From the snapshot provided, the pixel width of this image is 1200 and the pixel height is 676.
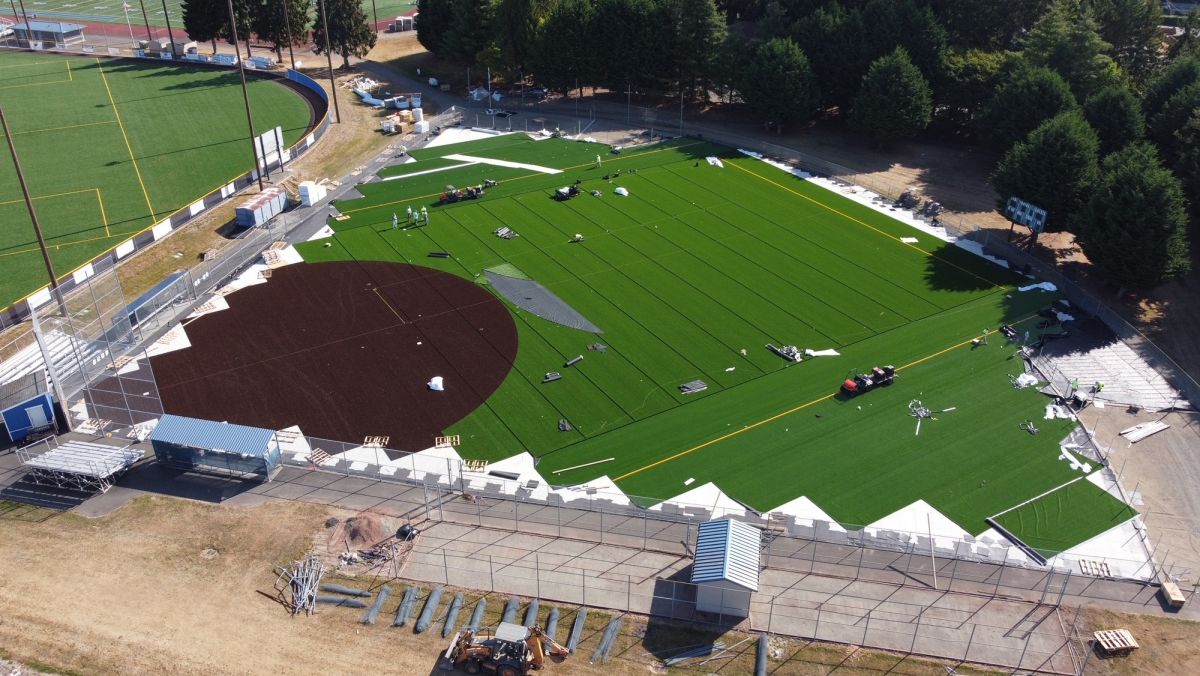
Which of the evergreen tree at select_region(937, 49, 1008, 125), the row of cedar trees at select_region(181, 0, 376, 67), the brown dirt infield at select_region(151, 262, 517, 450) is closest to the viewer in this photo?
the brown dirt infield at select_region(151, 262, 517, 450)

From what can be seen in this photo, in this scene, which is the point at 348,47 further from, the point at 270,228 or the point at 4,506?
the point at 4,506

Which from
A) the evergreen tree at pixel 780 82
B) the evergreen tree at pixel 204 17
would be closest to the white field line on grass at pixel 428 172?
the evergreen tree at pixel 780 82

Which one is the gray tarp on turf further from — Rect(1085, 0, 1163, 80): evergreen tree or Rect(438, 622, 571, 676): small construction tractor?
Rect(1085, 0, 1163, 80): evergreen tree

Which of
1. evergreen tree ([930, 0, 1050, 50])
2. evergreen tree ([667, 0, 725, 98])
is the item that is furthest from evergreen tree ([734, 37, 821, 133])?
evergreen tree ([930, 0, 1050, 50])

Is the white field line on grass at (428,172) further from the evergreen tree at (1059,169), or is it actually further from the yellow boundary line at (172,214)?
the evergreen tree at (1059,169)

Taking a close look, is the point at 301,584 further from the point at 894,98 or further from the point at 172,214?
the point at 894,98

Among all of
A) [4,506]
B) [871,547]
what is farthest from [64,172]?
[871,547]

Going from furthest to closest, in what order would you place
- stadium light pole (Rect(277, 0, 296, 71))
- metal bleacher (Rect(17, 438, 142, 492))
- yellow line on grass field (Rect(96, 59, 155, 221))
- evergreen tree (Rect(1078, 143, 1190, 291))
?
stadium light pole (Rect(277, 0, 296, 71)), yellow line on grass field (Rect(96, 59, 155, 221)), evergreen tree (Rect(1078, 143, 1190, 291)), metal bleacher (Rect(17, 438, 142, 492))
